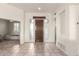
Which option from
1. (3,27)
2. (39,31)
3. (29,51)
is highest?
(3,27)

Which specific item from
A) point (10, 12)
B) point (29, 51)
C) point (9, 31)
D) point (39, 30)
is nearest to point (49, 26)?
point (39, 30)

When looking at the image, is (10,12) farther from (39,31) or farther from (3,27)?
(3,27)

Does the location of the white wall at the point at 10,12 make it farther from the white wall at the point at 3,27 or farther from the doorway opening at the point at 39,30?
the white wall at the point at 3,27

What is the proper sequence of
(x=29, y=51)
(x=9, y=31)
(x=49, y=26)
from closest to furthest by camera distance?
(x=29, y=51) < (x=49, y=26) < (x=9, y=31)

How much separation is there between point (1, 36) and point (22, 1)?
10416 mm

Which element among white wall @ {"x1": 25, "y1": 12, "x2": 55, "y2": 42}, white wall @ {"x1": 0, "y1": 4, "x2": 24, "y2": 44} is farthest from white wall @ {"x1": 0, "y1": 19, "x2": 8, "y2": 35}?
white wall @ {"x1": 0, "y1": 4, "x2": 24, "y2": 44}

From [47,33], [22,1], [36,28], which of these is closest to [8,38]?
[36,28]

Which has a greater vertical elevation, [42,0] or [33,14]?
[33,14]

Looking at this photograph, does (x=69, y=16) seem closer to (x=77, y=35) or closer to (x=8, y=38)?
(x=77, y=35)

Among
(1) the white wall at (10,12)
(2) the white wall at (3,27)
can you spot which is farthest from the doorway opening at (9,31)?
(1) the white wall at (10,12)

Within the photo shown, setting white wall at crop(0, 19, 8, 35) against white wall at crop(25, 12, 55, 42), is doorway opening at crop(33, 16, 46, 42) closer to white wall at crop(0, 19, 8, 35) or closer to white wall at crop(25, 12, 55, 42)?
white wall at crop(25, 12, 55, 42)

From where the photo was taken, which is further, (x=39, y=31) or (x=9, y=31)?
(x=9, y=31)

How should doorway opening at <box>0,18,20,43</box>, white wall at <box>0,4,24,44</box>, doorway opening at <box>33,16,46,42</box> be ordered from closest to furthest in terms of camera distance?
1. white wall at <box>0,4,24,44</box>
2. doorway opening at <box>33,16,46,42</box>
3. doorway opening at <box>0,18,20,43</box>

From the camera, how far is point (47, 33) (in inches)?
420
